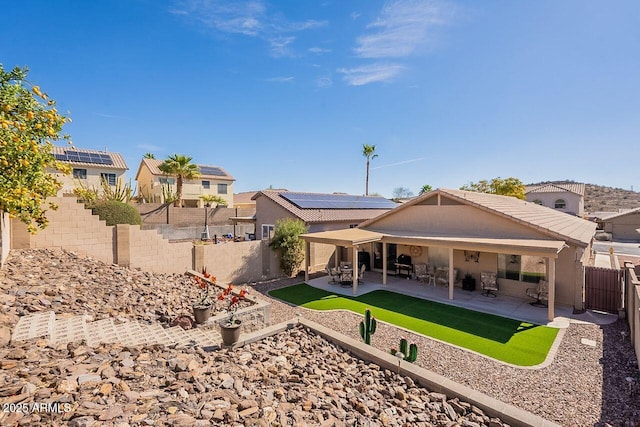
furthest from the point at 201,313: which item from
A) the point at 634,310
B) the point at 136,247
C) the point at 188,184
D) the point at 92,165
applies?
the point at 188,184

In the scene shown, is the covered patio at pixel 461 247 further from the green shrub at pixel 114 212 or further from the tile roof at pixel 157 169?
the tile roof at pixel 157 169

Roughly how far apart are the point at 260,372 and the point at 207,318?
3622 millimetres

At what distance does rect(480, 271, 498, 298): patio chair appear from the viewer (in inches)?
541

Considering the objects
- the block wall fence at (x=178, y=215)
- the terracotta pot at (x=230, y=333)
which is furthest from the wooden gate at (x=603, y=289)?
the block wall fence at (x=178, y=215)

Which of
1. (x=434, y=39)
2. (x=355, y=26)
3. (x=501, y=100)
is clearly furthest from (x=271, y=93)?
(x=501, y=100)

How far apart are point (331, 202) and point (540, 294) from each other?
50.8 ft

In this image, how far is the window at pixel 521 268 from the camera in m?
13.1

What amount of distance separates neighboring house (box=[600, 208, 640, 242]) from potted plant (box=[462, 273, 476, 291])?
4060cm

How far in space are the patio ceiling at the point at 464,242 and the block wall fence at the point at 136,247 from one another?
11.7 feet

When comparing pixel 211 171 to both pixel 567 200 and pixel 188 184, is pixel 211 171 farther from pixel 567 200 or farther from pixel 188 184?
pixel 567 200

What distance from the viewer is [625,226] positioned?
39.6m

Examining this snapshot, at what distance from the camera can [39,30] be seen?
10508 millimetres

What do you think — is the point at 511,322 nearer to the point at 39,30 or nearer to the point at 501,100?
the point at 501,100

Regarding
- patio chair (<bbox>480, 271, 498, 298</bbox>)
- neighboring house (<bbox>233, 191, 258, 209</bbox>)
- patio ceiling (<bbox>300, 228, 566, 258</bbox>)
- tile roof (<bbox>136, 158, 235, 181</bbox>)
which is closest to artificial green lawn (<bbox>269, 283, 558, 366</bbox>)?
patio chair (<bbox>480, 271, 498, 298</bbox>)
